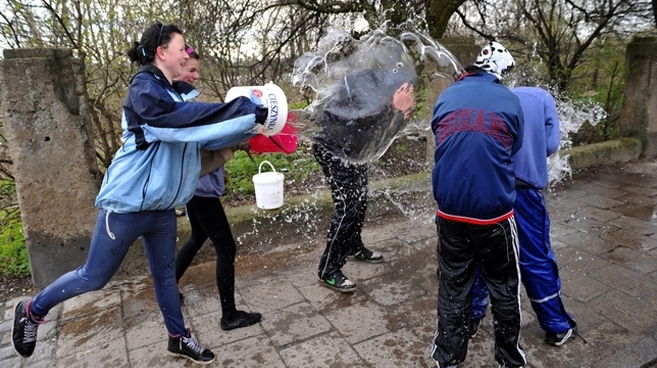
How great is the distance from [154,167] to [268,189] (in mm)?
1946

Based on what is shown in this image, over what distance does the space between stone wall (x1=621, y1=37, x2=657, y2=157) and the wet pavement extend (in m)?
3.45

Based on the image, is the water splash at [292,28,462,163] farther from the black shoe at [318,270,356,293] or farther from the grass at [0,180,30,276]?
the grass at [0,180,30,276]

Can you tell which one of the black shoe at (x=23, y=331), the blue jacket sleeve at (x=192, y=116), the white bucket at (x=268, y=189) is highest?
the blue jacket sleeve at (x=192, y=116)

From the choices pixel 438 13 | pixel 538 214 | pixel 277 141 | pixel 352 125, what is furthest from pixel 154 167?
pixel 438 13

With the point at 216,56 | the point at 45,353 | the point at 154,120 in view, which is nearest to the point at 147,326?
the point at 45,353

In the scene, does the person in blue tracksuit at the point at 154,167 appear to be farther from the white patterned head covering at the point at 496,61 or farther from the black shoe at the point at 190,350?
the white patterned head covering at the point at 496,61

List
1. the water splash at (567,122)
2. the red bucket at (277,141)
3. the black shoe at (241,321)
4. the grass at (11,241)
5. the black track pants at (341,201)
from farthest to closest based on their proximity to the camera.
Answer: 1. the water splash at (567,122)
2. the grass at (11,241)
3. the black track pants at (341,201)
4. the black shoe at (241,321)
5. the red bucket at (277,141)

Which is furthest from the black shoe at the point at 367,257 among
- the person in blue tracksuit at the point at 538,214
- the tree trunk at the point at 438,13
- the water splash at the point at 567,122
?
the tree trunk at the point at 438,13

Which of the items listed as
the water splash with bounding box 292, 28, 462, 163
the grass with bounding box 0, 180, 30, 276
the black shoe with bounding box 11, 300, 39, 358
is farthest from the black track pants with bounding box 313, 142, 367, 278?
the grass with bounding box 0, 180, 30, 276

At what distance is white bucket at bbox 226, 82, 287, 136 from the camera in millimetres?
2287

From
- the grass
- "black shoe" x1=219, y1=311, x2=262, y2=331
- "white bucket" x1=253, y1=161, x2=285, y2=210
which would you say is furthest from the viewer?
"white bucket" x1=253, y1=161, x2=285, y2=210

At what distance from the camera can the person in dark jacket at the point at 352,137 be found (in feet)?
9.93

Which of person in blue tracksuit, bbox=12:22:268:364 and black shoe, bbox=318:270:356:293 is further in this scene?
black shoe, bbox=318:270:356:293

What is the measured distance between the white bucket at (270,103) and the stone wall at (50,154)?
2050 mm
